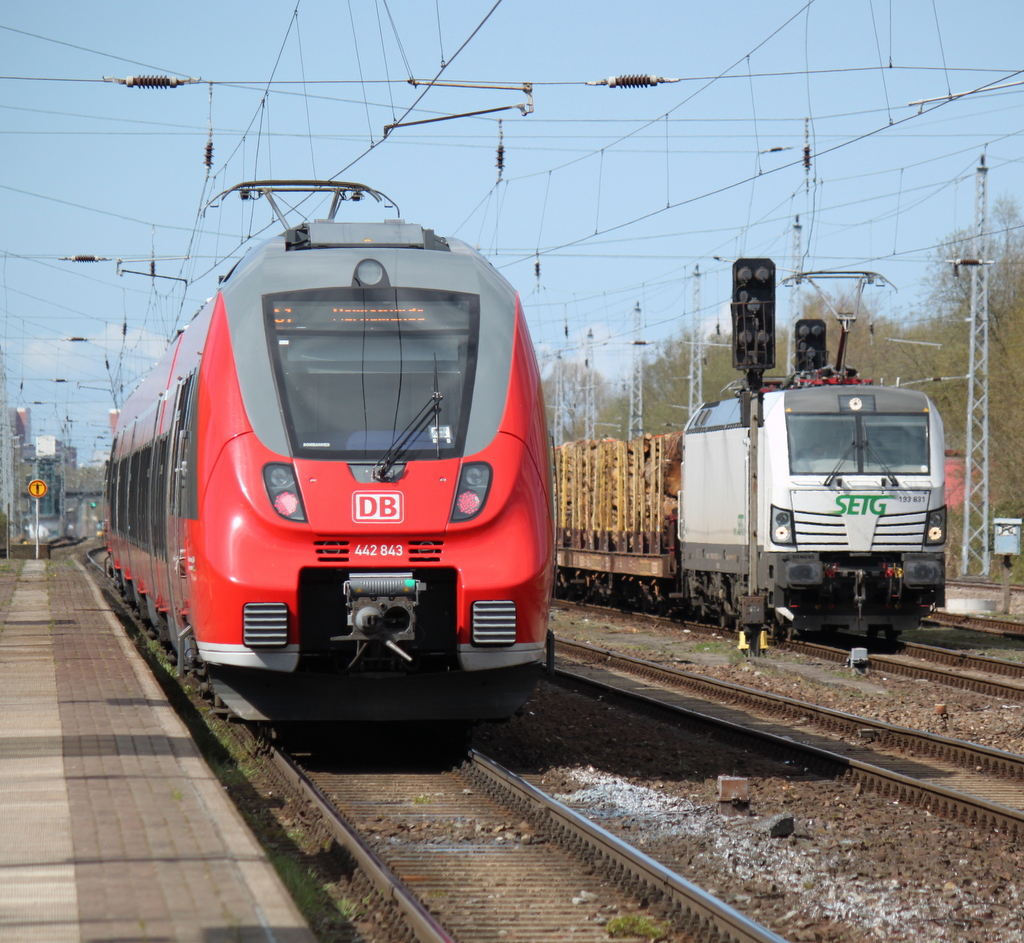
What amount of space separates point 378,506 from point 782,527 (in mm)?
10122

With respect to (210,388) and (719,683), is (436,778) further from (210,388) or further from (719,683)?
(719,683)

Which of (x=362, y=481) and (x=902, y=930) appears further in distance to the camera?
(x=362, y=481)

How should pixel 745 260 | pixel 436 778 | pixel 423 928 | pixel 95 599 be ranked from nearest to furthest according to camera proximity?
pixel 423 928
pixel 436 778
pixel 745 260
pixel 95 599

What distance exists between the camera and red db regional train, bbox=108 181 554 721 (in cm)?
845

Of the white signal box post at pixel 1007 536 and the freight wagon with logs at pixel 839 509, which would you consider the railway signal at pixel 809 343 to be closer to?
the freight wagon with logs at pixel 839 509

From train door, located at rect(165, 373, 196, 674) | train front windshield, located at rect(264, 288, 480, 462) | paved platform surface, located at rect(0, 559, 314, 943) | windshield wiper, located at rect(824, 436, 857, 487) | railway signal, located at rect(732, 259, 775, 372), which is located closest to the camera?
paved platform surface, located at rect(0, 559, 314, 943)

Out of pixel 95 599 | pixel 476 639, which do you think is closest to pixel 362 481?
pixel 476 639

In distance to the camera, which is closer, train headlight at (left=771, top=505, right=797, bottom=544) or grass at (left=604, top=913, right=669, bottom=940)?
grass at (left=604, top=913, right=669, bottom=940)

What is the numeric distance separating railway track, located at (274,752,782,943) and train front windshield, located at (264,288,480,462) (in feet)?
6.98

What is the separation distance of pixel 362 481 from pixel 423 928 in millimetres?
3713

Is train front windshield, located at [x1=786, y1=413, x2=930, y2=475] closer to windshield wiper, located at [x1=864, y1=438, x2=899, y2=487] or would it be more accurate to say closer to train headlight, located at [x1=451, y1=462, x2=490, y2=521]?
windshield wiper, located at [x1=864, y1=438, x2=899, y2=487]

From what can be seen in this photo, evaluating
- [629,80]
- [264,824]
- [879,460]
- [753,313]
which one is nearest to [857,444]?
[879,460]

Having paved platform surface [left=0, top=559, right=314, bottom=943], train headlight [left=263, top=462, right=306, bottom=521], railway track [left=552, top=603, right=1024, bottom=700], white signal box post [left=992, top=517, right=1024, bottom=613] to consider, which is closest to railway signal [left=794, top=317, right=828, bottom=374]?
railway track [left=552, top=603, right=1024, bottom=700]

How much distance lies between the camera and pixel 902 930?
5723mm
